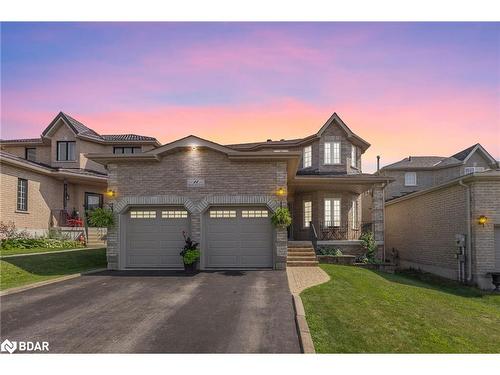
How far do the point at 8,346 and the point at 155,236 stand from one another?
8.80 meters

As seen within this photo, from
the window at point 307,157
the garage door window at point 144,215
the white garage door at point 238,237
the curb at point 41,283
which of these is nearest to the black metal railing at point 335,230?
the window at point 307,157

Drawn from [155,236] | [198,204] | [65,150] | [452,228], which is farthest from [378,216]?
[65,150]

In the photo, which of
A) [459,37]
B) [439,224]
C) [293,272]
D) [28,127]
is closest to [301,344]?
[293,272]

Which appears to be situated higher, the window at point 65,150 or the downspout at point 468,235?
the window at point 65,150

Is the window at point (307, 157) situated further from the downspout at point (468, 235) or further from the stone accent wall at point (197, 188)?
the downspout at point (468, 235)

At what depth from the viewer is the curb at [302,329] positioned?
623 centimetres

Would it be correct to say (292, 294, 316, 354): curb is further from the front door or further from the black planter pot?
the front door

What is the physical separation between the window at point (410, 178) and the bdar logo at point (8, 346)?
1537 inches

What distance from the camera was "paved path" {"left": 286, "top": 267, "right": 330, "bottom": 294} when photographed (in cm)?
1133

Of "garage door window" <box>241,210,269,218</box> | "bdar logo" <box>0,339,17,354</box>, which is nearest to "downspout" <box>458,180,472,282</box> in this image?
"garage door window" <box>241,210,269,218</box>

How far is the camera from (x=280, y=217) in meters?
14.5

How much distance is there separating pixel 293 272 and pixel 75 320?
8.46 metres

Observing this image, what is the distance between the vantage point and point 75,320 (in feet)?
25.8

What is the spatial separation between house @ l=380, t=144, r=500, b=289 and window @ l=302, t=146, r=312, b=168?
21.6 ft
